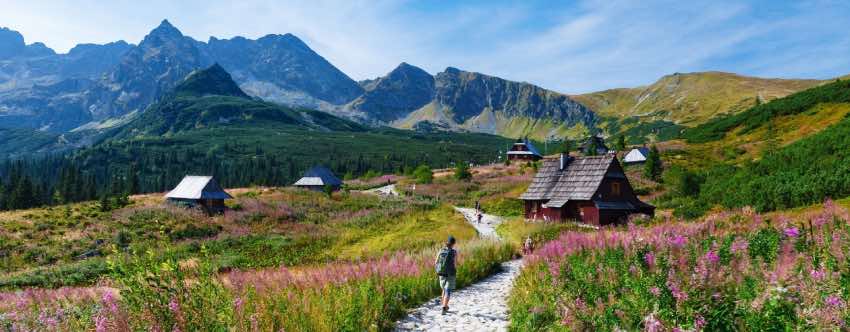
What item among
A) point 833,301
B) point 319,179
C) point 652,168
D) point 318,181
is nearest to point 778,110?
point 652,168

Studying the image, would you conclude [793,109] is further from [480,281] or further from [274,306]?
[274,306]

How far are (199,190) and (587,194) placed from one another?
4040cm

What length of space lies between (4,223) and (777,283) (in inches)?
2105

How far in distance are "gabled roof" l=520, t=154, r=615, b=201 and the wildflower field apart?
28221mm

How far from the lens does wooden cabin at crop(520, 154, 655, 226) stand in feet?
132

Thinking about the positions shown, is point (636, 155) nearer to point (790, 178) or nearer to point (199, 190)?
point (790, 178)

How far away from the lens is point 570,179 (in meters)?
43.4

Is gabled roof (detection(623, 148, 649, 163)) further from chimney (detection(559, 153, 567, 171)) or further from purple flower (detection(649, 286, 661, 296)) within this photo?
purple flower (detection(649, 286, 661, 296))

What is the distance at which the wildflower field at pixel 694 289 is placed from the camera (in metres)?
5.47

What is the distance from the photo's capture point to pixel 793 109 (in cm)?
11294

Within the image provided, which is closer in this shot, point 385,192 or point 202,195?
point 202,195

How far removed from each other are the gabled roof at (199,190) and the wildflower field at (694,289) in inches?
1893

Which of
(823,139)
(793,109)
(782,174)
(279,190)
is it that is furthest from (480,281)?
(793,109)

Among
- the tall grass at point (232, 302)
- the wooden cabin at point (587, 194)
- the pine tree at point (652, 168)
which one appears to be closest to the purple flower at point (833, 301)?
the tall grass at point (232, 302)
